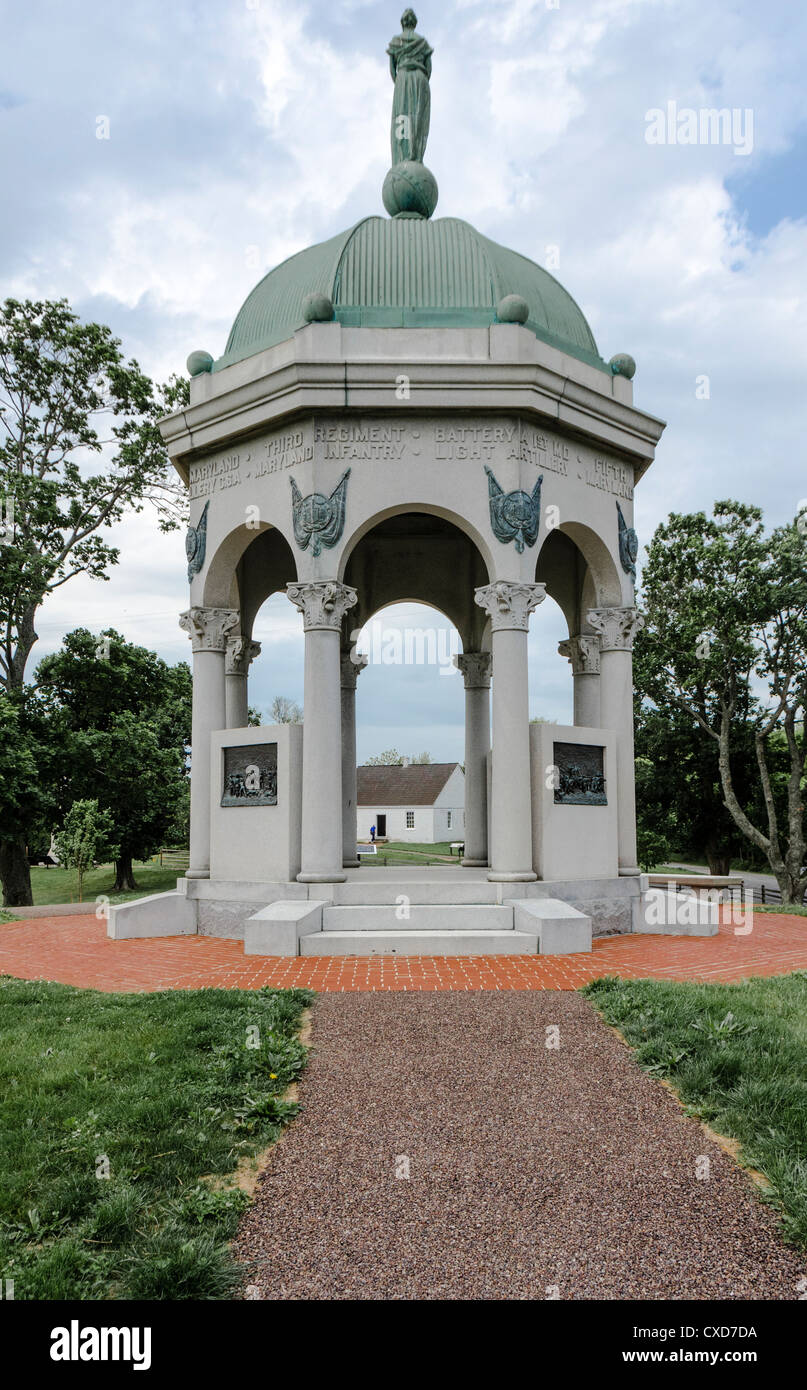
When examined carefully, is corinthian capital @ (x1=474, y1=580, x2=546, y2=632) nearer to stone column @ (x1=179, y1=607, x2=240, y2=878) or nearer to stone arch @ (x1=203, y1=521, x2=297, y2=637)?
stone column @ (x1=179, y1=607, x2=240, y2=878)

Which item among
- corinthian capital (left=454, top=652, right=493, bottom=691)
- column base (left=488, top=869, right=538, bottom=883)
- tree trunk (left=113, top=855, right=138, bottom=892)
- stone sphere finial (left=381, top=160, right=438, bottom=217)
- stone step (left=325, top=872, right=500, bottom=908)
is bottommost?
tree trunk (left=113, top=855, right=138, bottom=892)

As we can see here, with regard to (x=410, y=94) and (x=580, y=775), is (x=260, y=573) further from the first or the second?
(x=410, y=94)

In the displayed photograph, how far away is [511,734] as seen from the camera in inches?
508

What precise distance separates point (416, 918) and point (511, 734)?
9.60 ft

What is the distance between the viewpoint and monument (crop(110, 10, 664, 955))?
1277cm

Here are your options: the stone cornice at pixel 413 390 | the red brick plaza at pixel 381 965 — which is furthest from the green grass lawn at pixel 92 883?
the stone cornice at pixel 413 390

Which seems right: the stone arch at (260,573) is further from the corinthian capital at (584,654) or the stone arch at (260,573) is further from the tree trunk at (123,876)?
the tree trunk at (123,876)

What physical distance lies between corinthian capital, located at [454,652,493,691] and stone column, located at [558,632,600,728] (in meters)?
2.72

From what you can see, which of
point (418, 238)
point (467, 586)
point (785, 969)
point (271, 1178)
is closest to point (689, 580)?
point (467, 586)

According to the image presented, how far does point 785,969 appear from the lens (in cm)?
1064

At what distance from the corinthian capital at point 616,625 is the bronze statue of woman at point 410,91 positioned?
9.69 m

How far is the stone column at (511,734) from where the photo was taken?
41.9 ft

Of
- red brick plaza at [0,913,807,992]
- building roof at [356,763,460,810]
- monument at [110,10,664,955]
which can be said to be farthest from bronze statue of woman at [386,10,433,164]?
building roof at [356,763,460,810]
